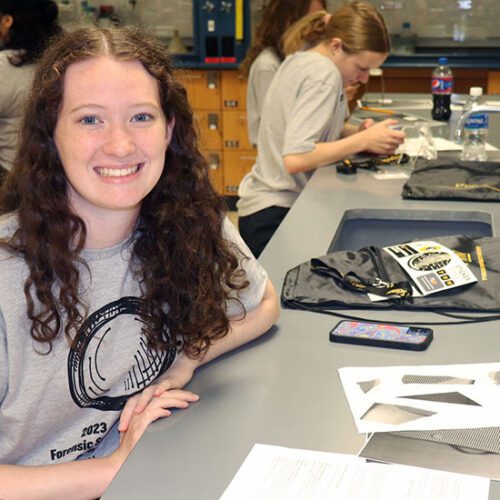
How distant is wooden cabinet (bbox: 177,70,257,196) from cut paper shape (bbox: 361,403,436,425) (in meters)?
4.02

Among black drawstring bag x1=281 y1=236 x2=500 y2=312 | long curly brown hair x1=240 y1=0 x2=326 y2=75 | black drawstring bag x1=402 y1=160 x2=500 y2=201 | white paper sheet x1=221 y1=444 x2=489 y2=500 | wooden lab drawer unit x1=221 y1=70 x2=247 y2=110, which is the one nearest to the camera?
white paper sheet x1=221 y1=444 x2=489 y2=500

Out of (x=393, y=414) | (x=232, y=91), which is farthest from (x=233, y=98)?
(x=393, y=414)

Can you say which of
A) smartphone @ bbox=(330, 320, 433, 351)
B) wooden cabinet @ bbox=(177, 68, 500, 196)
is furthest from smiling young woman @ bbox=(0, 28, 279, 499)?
wooden cabinet @ bbox=(177, 68, 500, 196)

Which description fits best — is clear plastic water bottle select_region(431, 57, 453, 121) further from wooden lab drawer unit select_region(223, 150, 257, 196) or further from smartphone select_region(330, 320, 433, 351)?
smartphone select_region(330, 320, 433, 351)

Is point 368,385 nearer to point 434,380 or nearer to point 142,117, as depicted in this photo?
point 434,380

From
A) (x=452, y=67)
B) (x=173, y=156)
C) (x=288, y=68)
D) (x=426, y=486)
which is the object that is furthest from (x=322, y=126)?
(x=452, y=67)

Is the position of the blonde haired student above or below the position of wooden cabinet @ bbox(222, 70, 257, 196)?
above

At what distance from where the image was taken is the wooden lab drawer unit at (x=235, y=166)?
527cm

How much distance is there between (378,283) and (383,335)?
23 centimetres

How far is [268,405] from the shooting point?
1178mm

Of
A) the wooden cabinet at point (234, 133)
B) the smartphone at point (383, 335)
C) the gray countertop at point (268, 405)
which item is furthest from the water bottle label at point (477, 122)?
the wooden cabinet at point (234, 133)

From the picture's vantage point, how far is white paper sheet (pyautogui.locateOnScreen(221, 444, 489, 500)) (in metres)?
0.94

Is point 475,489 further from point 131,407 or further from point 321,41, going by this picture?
point 321,41

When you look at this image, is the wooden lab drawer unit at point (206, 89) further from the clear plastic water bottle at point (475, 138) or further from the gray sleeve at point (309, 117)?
the gray sleeve at point (309, 117)
